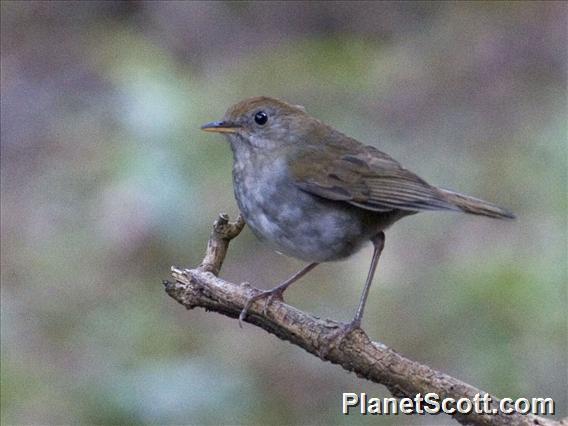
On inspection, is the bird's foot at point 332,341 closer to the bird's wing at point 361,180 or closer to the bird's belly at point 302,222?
the bird's belly at point 302,222

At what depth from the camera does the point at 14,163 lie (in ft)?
28.1

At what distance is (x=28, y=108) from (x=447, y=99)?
11.7ft

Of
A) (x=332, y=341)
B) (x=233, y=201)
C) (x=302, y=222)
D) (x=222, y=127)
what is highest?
(x=233, y=201)

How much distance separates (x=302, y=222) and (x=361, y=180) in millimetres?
292

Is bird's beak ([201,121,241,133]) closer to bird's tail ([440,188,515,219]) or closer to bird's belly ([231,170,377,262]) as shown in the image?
bird's belly ([231,170,377,262])

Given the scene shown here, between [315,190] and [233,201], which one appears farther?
[233,201]

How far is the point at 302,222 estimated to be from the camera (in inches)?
154

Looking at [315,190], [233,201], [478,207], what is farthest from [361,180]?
[233,201]

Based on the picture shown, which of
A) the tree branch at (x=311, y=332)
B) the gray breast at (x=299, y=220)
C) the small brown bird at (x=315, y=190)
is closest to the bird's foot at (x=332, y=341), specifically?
the tree branch at (x=311, y=332)

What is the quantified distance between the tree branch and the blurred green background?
5.12 feet

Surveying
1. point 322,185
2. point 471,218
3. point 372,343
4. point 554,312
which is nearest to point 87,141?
point 471,218

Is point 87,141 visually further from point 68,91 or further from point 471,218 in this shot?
point 471,218

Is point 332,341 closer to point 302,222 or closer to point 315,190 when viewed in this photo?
point 302,222

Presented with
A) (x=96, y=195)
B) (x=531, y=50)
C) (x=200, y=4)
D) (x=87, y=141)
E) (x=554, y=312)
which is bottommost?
(x=554, y=312)
